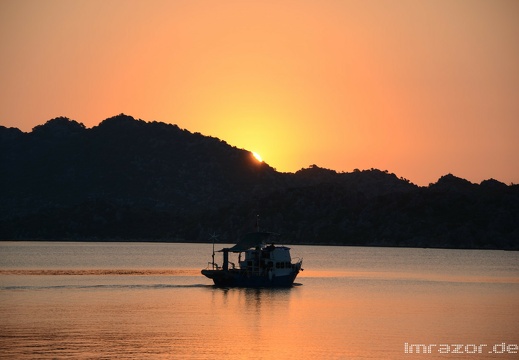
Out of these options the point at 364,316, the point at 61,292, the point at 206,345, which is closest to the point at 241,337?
the point at 206,345

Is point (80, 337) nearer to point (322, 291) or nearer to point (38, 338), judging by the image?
point (38, 338)

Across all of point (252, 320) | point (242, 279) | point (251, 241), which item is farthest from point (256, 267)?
point (252, 320)

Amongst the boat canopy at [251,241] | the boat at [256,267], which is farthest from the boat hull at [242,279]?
the boat canopy at [251,241]

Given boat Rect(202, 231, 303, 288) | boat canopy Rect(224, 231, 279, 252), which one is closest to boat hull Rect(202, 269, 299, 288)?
boat Rect(202, 231, 303, 288)

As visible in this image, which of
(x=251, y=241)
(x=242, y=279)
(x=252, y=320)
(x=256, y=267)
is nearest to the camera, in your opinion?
(x=252, y=320)

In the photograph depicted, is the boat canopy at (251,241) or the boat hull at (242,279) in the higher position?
the boat canopy at (251,241)

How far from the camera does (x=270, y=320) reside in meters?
101

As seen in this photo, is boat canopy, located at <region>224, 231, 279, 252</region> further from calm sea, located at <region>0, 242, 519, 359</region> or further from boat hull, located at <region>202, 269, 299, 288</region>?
calm sea, located at <region>0, 242, 519, 359</region>

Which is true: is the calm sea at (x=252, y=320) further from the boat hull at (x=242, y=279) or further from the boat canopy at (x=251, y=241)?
the boat canopy at (x=251, y=241)

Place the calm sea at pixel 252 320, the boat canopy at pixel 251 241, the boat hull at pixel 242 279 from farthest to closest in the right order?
the boat canopy at pixel 251 241
the boat hull at pixel 242 279
the calm sea at pixel 252 320

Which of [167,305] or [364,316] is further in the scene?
[167,305]

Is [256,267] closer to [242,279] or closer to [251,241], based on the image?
[242,279]

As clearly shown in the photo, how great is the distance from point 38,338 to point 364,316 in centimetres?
3783

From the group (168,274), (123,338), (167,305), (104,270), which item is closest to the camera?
(123,338)
